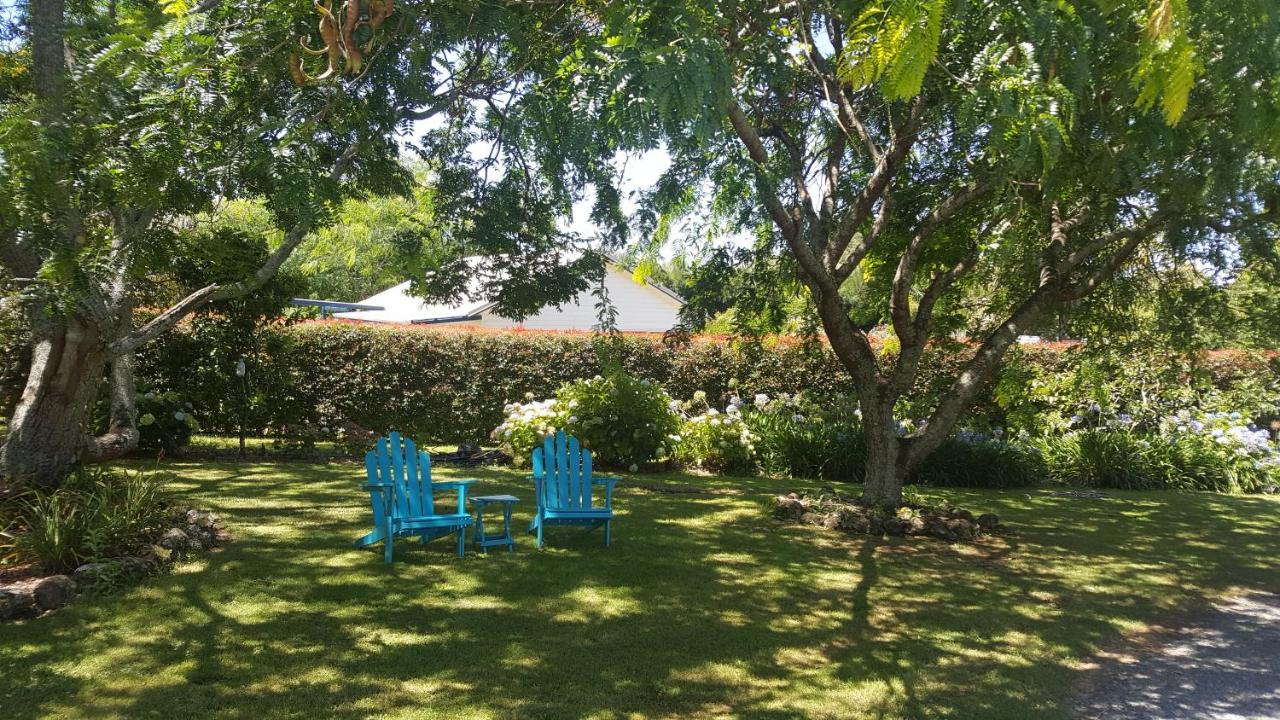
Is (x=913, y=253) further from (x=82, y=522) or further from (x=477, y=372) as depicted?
(x=477, y=372)

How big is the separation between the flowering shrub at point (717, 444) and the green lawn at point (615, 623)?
11.4ft

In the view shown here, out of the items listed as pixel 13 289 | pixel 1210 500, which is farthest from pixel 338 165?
pixel 1210 500

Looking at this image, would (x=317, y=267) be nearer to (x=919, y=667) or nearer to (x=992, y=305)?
(x=992, y=305)

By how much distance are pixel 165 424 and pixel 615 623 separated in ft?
27.4

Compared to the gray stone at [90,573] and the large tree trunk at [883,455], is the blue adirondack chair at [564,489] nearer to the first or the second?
the large tree trunk at [883,455]

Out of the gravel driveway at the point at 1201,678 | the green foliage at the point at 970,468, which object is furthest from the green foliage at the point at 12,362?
the green foliage at the point at 970,468

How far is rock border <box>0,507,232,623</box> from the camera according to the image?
15.7 ft

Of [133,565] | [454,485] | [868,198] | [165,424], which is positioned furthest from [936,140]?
[165,424]

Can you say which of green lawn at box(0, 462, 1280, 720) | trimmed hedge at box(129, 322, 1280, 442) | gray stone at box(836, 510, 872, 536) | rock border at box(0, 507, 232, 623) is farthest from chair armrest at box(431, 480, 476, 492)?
trimmed hedge at box(129, 322, 1280, 442)

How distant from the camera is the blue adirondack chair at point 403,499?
20.9ft

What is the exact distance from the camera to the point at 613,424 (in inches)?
450

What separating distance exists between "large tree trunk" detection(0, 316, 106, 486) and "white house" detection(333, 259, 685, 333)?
846cm

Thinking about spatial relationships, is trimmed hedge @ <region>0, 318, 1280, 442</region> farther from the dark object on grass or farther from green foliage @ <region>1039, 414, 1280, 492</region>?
the dark object on grass

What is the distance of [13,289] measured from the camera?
615 centimetres
